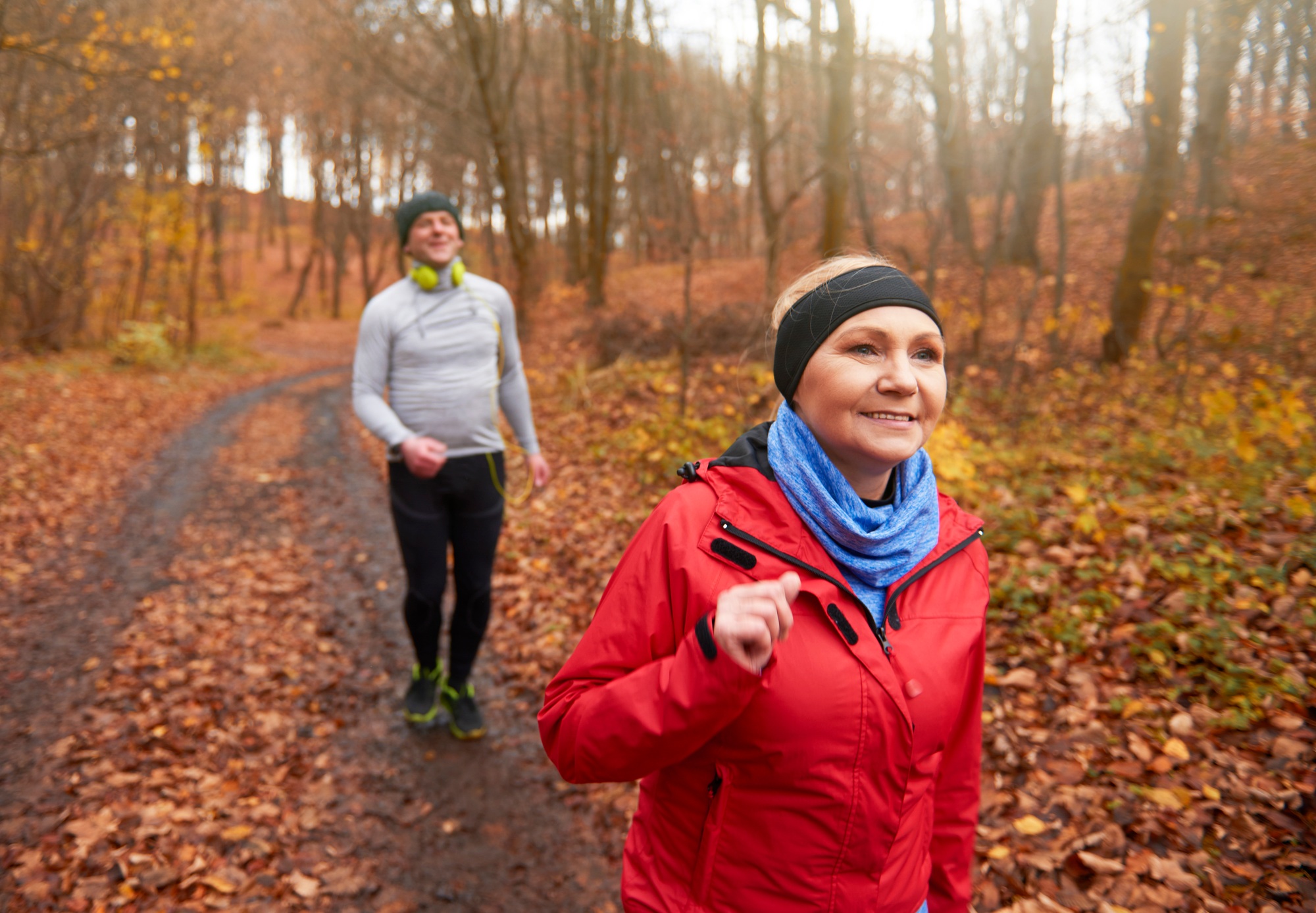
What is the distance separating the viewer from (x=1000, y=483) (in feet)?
21.1

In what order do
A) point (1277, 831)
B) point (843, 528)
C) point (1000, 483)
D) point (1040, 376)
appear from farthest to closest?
1. point (1040, 376)
2. point (1000, 483)
3. point (1277, 831)
4. point (843, 528)

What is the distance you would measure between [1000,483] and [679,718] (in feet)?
19.7

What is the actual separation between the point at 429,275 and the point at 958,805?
3.02 metres

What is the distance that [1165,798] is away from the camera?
311cm

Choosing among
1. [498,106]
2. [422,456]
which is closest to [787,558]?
[422,456]

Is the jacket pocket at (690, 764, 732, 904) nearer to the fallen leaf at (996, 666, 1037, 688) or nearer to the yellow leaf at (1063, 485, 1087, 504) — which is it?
the fallen leaf at (996, 666, 1037, 688)

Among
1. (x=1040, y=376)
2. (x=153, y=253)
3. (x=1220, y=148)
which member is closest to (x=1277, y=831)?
(x=1040, y=376)

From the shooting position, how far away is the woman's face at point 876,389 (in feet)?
4.68

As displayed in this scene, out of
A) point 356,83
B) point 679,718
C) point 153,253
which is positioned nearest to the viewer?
point 679,718

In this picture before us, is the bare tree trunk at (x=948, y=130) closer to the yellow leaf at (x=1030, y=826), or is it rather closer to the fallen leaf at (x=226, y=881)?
the yellow leaf at (x=1030, y=826)

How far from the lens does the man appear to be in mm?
3438

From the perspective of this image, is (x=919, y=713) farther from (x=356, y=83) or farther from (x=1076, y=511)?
(x=356, y=83)

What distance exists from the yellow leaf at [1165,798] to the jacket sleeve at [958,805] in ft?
6.65

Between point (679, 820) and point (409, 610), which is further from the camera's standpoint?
point (409, 610)
